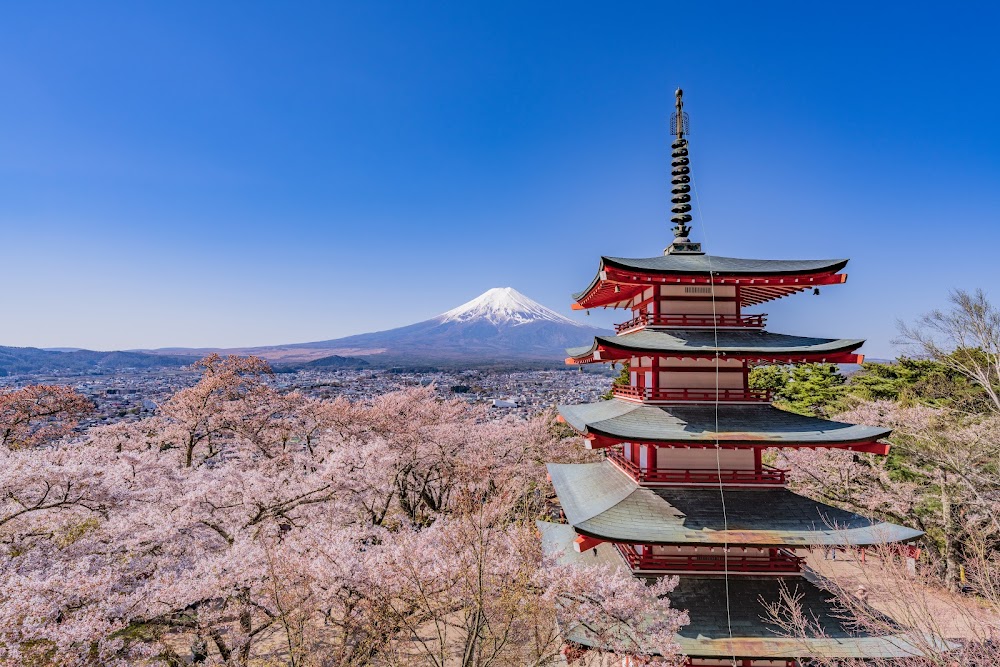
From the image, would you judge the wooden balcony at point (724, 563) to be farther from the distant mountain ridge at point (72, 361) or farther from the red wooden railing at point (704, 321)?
the distant mountain ridge at point (72, 361)

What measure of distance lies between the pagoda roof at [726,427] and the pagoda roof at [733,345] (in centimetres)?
118

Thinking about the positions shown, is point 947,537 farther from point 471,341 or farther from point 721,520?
point 471,341

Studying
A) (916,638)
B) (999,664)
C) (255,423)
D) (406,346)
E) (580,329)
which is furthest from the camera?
(580,329)

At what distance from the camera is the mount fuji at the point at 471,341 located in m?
115

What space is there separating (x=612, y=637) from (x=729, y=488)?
3568mm

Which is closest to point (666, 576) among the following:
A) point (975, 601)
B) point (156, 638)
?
point (156, 638)

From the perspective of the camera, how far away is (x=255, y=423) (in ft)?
64.1

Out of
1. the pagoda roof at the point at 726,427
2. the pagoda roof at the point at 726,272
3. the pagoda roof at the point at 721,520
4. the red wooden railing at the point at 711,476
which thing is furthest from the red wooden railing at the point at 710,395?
the pagoda roof at the point at 726,272

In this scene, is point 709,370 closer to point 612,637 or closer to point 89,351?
point 612,637

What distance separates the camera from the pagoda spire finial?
10609 millimetres

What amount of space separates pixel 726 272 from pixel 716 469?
3.91 meters

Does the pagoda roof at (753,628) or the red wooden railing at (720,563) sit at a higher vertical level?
the red wooden railing at (720,563)

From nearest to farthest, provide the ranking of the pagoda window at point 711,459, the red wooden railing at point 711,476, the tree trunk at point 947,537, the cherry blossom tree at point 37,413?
the red wooden railing at point 711,476 → the pagoda window at point 711,459 → the tree trunk at point 947,537 → the cherry blossom tree at point 37,413

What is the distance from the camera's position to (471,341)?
138 m
